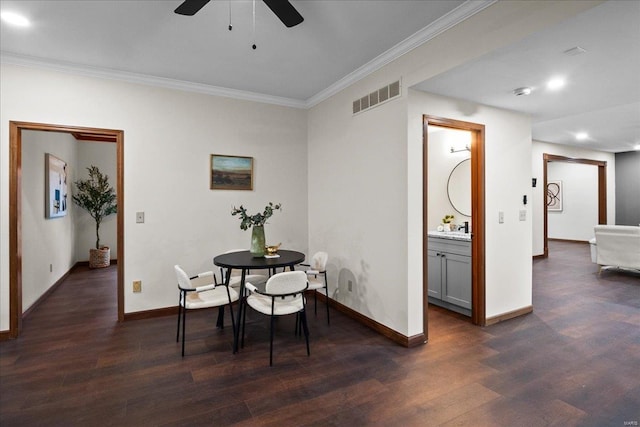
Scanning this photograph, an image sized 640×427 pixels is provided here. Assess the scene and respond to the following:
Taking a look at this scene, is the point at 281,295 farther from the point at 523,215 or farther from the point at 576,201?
the point at 576,201

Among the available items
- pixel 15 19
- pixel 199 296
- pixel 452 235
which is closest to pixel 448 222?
pixel 452 235

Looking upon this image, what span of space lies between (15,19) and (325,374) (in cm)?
373

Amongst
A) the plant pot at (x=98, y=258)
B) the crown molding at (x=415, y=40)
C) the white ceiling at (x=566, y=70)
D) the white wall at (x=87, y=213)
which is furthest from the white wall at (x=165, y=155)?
the white wall at (x=87, y=213)

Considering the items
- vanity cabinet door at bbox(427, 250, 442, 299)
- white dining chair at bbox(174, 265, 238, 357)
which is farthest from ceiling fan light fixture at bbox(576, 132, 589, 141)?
white dining chair at bbox(174, 265, 238, 357)

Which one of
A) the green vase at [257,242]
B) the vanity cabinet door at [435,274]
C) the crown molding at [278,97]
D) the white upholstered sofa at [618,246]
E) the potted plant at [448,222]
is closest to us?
the crown molding at [278,97]

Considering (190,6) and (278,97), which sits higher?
(278,97)

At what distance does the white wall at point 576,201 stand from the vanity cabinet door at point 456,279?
334 inches

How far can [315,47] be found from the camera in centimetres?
310

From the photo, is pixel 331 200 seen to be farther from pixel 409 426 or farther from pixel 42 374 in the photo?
pixel 42 374

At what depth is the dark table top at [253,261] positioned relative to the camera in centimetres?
301

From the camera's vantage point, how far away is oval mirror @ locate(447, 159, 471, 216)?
4597 mm

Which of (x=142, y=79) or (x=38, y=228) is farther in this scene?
(x=38, y=228)

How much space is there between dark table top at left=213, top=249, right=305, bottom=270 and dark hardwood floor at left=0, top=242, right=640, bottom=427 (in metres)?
0.77

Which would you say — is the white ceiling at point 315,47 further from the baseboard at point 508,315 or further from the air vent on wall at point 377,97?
the baseboard at point 508,315
